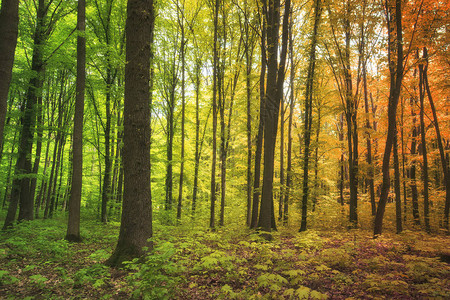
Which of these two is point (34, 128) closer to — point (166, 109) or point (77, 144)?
point (77, 144)

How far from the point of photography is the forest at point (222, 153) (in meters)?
4.39

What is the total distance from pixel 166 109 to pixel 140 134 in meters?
12.1

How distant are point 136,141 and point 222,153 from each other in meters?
7.06

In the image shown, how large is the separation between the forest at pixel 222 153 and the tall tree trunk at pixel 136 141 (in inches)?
1.3

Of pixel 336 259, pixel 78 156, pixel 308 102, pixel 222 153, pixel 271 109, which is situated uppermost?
pixel 308 102

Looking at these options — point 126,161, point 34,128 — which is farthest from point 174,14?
point 126,161

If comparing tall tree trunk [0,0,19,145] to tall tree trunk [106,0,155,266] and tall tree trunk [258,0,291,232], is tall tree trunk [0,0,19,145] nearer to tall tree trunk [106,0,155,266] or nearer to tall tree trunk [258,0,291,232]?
tall tree trunk [106,0,155,266]

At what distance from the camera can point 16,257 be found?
593 cm

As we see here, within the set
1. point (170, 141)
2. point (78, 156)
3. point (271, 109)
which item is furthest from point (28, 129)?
point (271, 109)

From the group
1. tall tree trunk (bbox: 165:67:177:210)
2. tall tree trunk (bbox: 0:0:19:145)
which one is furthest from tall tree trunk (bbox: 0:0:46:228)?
tall tree trunk (bbox: 165:67:177:210)

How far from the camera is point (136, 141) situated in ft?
17.7

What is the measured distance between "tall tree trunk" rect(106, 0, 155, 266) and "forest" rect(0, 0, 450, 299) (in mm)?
32

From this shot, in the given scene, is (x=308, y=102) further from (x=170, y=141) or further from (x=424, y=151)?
(x=170, y=141)

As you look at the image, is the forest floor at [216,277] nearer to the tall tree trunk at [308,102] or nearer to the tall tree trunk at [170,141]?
the tall tree trunk at [308,102]
